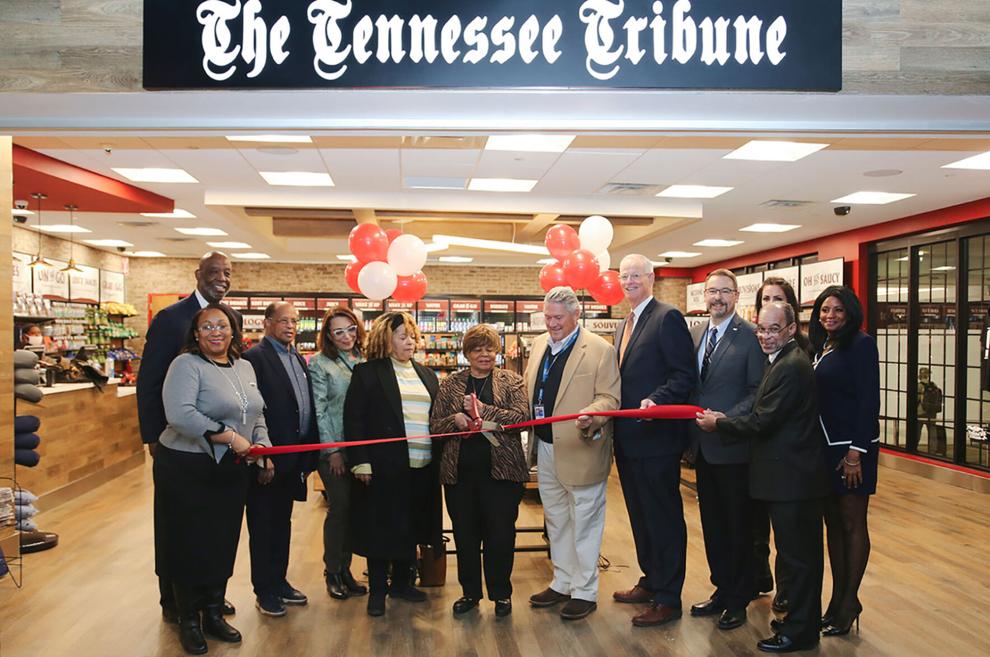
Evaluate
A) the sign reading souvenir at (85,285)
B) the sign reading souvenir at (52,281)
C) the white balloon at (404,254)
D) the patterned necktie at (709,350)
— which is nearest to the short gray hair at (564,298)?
the patterned necktie at (709,350)

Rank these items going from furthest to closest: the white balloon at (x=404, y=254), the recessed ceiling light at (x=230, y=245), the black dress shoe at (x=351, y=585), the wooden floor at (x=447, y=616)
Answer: the recessed ceiling light at (x=230, y=245) → the white balloon at (x=404, y=254) → the black dress shoe at (x=351, y=585) → the wooden floor at (x=447, y=616)

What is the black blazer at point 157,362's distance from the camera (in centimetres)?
378

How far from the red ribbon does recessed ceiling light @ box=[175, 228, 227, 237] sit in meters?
9.86

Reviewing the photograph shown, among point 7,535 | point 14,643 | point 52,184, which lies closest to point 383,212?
point 52,184

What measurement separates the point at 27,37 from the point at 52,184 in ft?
20.2

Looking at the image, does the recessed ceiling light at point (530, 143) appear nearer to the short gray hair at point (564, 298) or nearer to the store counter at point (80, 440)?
the short gray hair at point (564, 298)

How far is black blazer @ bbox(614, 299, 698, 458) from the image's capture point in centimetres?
396

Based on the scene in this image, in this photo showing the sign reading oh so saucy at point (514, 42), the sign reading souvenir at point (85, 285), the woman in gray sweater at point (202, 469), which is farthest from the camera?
the sign reading souvenir at point (85, 285)

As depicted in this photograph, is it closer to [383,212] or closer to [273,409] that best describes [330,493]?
[273,409]

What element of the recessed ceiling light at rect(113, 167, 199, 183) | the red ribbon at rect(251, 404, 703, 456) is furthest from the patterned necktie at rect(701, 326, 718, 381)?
the recessed ceiling light at rect(113, 167, 199, 183)

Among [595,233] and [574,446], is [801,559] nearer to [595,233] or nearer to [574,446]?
[574,446]

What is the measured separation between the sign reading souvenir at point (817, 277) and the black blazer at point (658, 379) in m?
8.52

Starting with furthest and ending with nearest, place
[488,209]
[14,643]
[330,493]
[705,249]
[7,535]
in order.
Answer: [705,249] → [488,209] → [7,535] → [330,493] → [14,643]

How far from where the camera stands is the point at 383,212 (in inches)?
425
